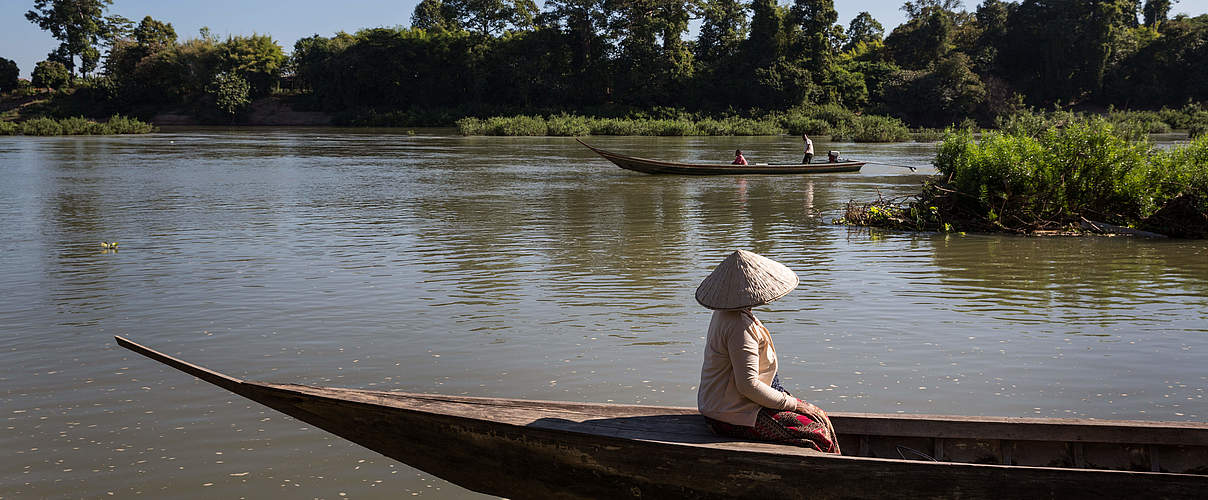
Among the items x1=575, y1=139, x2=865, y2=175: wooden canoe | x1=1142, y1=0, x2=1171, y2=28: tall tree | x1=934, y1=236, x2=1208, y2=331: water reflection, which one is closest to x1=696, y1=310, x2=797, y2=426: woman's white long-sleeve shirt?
x1=934, y1=236, x2=1208, y2=331: water reflection

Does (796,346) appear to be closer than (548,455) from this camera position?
No

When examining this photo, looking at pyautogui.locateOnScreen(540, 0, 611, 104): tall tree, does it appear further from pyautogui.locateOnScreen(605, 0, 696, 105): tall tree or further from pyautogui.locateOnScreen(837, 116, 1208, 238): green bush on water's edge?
pyautogui.locateOnScreen(837, 116, 1208, 238): green bush on water's edge

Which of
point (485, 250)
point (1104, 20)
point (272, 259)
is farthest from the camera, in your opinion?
point (1104, 20)

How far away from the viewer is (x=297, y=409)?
3615 mm

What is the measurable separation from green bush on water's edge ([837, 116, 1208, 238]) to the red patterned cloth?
386 inches

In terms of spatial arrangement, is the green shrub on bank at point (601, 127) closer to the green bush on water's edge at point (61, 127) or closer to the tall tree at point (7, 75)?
the green bush on water's edge at point (61, 127)

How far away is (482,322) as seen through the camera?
741cm

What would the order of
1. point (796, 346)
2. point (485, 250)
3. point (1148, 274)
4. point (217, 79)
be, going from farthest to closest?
1. point (217, 79)
2. point (485, 250)
3. point (1148, 274)
4. point (796, 346)

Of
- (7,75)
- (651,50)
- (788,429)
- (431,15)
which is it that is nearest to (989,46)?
(651,50)

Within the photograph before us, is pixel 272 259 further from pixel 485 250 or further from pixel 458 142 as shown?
pixel 458 142

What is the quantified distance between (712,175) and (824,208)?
6447 mm

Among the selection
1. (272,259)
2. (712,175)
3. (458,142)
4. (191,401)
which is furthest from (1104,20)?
(191,401)

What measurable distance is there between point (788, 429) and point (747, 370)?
31 cm

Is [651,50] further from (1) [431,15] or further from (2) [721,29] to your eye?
(1) [431,15]
